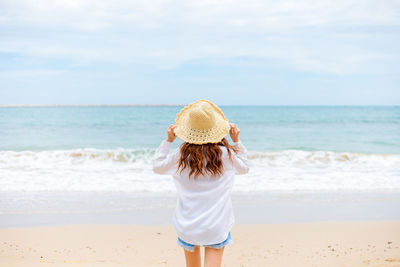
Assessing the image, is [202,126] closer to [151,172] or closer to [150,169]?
[151,172]

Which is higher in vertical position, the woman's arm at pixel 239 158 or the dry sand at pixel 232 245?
the woman's arm at pixel 239 158

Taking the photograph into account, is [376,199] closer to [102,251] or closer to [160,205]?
[160,205]

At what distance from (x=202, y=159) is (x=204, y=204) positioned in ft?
0.83

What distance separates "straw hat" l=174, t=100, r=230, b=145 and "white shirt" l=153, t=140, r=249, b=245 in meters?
0.10

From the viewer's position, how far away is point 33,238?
14.5 feet

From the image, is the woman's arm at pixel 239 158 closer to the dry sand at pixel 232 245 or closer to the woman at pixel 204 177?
the woman at pixel 204 177

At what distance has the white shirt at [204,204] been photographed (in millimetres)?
2211

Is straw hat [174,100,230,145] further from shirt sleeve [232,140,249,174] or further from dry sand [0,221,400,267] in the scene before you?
dry sand [0,221,400,267]

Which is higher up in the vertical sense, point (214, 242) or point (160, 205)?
point (214, 242)

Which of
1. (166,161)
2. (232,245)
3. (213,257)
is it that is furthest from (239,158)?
(232,245)

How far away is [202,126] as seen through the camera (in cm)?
224

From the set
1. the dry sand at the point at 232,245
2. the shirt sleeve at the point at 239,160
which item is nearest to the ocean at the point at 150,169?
the dry sand at the point at 232,245

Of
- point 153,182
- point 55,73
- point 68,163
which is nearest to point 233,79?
point 55,73

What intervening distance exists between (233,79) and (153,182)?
109 feet
